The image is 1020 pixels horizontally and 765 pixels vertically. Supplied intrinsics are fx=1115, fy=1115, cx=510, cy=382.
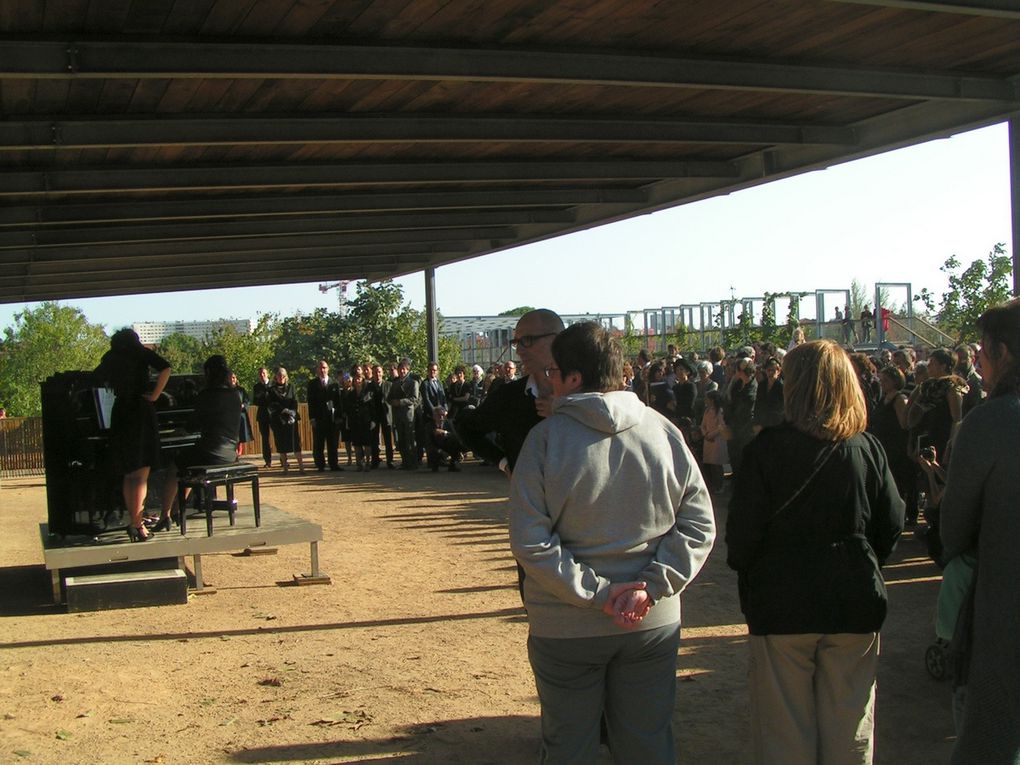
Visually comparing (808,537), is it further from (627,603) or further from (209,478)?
(209,478)

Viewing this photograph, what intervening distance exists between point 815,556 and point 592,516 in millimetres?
855

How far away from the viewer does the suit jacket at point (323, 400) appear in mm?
20656

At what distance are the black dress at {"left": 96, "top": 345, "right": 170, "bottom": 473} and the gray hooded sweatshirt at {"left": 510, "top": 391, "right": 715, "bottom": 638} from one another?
19.4ft

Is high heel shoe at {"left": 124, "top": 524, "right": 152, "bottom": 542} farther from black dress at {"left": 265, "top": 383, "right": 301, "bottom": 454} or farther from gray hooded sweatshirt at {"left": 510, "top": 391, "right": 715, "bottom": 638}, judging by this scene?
black dress at {"left": 265, "top": 383, "right": 301, "bottom": 454}

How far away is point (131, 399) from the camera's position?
28.7 feet

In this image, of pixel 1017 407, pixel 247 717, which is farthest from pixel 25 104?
pixel 1017 407

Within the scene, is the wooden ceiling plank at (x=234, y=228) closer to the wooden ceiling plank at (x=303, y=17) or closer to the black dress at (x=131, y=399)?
the black dress at (x=131, y=399)

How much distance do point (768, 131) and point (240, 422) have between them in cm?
541

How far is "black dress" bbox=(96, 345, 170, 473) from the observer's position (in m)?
8.72

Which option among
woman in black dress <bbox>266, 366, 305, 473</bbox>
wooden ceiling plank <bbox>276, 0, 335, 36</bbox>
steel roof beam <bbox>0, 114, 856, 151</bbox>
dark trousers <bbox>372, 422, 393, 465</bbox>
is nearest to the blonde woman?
wooden ceiling plank <bbox>276, 0, 335, 36</bbox>

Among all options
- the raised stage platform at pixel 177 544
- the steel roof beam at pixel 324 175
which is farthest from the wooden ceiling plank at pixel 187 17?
the raised stage platform at pixel 177 544

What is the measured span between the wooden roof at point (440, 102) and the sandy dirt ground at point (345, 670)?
3.66m

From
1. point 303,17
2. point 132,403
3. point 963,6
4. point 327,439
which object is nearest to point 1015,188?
point 963,6

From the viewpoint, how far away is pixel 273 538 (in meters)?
9.29
